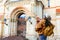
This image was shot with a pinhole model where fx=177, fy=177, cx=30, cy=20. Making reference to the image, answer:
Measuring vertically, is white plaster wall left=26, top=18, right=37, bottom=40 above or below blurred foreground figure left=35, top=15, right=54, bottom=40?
below

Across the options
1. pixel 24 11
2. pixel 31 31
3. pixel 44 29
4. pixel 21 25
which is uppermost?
pixel 24 11

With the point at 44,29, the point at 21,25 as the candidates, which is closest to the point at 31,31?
the point at 21,25

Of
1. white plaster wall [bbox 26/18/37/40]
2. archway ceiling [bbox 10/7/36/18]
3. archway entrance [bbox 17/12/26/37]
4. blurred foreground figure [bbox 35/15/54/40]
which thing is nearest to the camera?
blurred foreground figure [bbox 35/15/54/40]

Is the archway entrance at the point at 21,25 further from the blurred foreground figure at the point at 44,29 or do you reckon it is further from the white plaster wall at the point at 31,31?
the blurred foreground figure at the point at 44,29

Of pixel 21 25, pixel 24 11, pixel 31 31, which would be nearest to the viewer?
pixel 31 31

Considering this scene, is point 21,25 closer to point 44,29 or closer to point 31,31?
point 31,31

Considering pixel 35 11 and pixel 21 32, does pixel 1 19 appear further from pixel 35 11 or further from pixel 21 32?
pixel 35 11

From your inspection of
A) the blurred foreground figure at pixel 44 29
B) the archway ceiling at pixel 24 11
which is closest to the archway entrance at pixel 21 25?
the archway ceiling at pixel 24 11

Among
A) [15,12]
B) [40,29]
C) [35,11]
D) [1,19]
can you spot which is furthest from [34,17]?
[40,29]

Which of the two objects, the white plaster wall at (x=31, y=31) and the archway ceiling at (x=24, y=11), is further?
the archway ceiling at (x=24, y=11)

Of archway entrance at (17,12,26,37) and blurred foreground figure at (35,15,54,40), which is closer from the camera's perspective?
blurred foreground figure at (35,15,54,40)

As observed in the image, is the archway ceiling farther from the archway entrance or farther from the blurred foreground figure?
the blurred foreground figure

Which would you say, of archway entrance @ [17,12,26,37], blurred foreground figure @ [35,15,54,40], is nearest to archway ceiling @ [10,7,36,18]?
archway entrance @ [17,12,26,37]

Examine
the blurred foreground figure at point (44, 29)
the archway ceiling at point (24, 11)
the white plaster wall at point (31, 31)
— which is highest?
the archway ceiling at point (24, 11)
